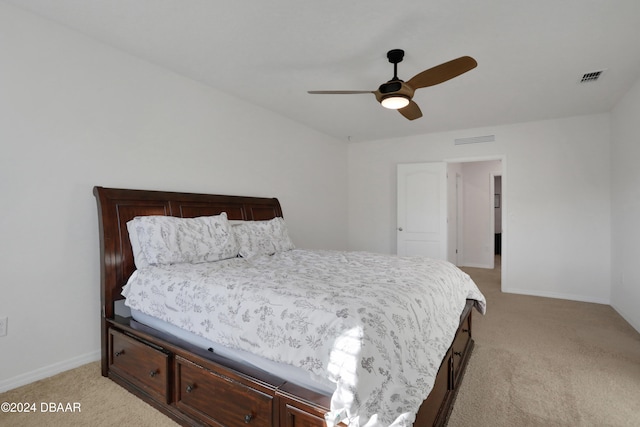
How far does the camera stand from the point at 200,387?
1.68m

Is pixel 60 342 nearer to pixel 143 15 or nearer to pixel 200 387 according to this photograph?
pixel 200 387

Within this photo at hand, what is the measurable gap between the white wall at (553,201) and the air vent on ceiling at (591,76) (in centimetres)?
138

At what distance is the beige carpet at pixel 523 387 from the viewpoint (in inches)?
70.8

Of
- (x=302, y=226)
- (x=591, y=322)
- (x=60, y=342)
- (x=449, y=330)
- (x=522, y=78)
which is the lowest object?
(x=591, y=322)

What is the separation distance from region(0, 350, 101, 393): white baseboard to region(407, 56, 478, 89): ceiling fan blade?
3.33 m

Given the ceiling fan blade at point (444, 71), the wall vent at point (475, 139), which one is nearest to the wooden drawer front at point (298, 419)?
the ceiling fan blade at point (444, 71)

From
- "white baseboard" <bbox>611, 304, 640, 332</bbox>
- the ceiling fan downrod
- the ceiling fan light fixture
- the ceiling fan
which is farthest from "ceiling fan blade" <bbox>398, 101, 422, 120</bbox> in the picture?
"white baseboard" <bbox>611, 304, 640, 332</bbox>

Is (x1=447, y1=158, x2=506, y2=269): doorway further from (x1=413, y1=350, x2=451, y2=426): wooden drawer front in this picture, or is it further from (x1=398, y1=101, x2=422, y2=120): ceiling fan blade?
(x1=413, y1=350, x2=451, y2=426): wooden drawer front

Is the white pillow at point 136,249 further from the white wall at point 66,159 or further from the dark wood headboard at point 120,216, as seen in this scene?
the white wall at point 66,159

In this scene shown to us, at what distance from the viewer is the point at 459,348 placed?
226 cm

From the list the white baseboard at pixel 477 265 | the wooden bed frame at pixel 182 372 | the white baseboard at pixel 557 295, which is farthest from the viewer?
the white baseboard at pixel 477 265

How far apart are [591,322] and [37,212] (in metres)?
5.21

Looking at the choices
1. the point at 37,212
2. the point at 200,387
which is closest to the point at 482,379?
the point at 200,387

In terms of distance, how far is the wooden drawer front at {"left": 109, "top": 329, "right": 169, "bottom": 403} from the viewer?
1847mm
